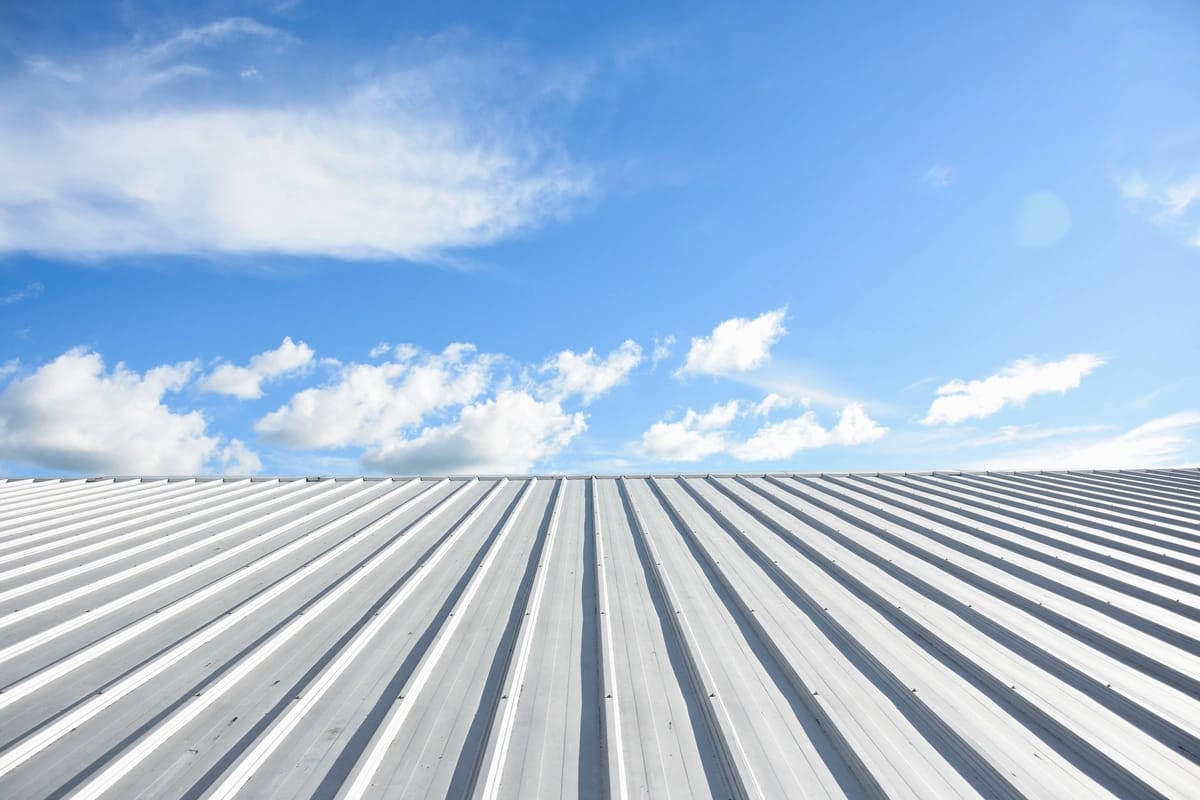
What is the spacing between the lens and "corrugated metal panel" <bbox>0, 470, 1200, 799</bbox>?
12.6 ft

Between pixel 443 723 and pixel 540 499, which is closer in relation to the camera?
pixel 443 723

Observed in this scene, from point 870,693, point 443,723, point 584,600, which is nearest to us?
point 443,723

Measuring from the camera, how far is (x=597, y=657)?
17.2 feet

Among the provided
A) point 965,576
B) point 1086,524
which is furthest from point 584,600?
point 1086,524

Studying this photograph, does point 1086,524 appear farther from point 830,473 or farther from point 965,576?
point 830,473

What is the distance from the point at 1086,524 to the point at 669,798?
10.7m

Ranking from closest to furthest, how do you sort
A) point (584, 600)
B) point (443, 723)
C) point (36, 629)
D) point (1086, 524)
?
point (443, 723) → point (36, 629) → point (584, 600) → point (1086, 524)

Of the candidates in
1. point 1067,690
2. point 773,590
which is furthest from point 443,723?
point 1067,690

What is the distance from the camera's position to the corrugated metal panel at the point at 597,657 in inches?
152

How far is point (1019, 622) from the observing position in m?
6.11

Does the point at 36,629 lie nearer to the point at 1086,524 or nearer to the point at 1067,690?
the point at 1067,690

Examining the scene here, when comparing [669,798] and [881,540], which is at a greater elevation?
[881,540]

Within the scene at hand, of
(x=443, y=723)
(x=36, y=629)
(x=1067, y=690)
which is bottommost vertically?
(x=1067, y=690)

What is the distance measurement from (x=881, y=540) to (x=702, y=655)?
17.1 ft
